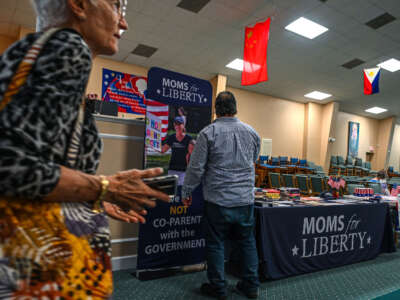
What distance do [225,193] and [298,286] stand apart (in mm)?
996

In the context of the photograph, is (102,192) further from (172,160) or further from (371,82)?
(371,82)

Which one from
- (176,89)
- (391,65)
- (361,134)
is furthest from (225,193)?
(361,134)

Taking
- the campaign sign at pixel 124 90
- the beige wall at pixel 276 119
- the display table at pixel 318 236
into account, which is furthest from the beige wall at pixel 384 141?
the campaign sign at pixel 124 90

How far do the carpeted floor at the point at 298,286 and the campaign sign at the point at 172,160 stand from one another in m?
0.17

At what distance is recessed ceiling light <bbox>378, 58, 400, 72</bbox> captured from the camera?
9003mm

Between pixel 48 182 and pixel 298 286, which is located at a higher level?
pixel 48 182

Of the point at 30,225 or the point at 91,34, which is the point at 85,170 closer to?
the point at 30,225

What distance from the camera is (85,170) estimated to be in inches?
21.4

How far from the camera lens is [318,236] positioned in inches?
100

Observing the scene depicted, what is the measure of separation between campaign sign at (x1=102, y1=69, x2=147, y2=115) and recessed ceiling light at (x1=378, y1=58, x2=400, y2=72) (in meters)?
8.09

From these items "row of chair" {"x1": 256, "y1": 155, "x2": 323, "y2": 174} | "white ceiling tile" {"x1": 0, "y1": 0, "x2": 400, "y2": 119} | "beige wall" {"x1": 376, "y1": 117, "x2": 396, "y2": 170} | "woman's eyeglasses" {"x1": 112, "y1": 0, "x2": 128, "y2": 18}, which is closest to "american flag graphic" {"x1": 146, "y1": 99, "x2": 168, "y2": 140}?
"woman's eyeglasses" {"x1": 112, "y1": 0, "x2": 128, "y2": 18}

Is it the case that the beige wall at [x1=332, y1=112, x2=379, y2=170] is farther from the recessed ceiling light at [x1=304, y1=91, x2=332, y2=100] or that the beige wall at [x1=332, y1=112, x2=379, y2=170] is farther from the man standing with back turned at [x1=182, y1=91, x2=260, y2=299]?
the man standing with back turned at [x1=182, y1=91, x2=260, y2=299]

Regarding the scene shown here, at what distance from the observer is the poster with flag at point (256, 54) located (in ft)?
18.7

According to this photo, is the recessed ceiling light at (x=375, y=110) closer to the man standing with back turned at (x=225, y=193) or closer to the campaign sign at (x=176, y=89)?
the campaign sign at (x=176, y=89)
